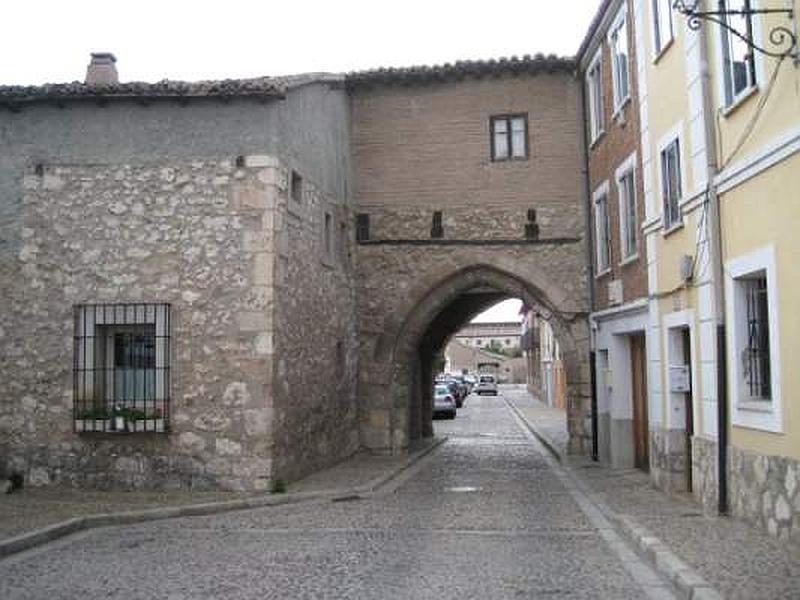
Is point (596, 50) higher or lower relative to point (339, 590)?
higher

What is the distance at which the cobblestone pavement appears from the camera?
24.1 feet

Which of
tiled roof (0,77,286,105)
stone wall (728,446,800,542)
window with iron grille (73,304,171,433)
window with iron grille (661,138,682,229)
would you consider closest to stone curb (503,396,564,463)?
window with iron grille (661,138,682,229)

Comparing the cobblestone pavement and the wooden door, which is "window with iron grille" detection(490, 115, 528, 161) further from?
the cobblestone pavement

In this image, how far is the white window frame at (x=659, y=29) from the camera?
11672 millimetres

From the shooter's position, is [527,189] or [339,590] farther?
[527,189]

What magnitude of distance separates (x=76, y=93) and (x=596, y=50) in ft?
29.9

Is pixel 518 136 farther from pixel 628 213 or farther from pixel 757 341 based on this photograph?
pixel 757 341

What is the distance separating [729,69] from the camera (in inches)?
384

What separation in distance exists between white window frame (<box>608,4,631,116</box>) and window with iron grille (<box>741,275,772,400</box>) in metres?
5.77

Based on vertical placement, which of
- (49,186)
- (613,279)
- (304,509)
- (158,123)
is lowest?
(304,509)

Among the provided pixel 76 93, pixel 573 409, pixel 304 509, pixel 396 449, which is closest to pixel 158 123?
pixel 76 93

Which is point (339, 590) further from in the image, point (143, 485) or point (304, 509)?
point (143, 485)

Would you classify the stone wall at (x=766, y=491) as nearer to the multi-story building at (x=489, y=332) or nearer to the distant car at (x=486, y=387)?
Result: the distant car at (x=486, y=387)

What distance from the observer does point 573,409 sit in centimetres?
1880
